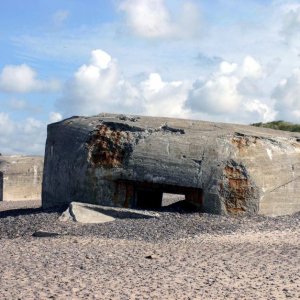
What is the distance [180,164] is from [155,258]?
368 cm

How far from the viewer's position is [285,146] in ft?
38.7

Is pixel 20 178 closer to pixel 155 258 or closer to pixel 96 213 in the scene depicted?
pixel 96 213

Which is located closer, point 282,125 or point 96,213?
point 96,213

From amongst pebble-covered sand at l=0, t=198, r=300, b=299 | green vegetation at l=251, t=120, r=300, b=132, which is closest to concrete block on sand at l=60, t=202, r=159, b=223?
pebble-covered sand at l=0, t=198, r=300, b=299

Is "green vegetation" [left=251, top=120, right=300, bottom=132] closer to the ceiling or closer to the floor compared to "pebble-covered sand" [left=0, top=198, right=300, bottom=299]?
closer to the ceiling

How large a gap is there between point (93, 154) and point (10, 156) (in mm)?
10191

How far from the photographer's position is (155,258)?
296 inches

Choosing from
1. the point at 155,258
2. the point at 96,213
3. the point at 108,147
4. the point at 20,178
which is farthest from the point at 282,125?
the point at 155,258

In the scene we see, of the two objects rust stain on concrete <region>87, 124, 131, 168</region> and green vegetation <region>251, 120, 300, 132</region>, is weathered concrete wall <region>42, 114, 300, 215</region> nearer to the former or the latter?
rust stain on concrete <region>87, 124, 131, 168</region>

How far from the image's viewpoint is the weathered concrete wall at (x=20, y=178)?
20.3 metres

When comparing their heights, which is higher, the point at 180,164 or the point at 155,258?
the point at 180,164

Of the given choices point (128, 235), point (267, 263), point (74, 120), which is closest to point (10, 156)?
point (74, 120)

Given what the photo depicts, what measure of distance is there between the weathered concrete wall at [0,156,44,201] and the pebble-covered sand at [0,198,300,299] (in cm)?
911

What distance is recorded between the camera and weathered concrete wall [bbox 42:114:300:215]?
36.0 feet
